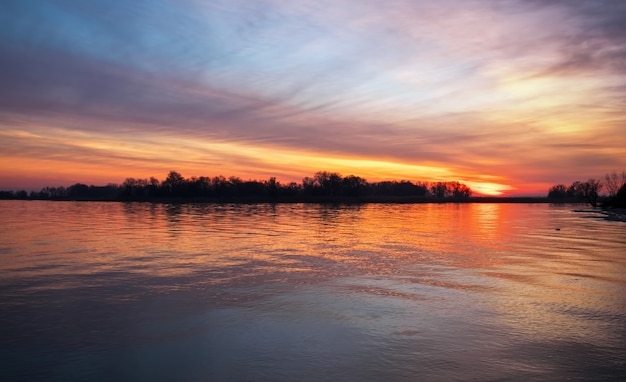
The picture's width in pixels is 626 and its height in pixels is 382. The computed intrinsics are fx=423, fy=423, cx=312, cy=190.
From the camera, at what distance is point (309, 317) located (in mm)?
10484

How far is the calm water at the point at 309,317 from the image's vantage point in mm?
7402

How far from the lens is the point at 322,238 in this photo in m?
28.9

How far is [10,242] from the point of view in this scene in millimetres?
24797

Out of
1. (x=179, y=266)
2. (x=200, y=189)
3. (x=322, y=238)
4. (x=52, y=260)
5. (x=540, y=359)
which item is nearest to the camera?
(x=540, y=359)

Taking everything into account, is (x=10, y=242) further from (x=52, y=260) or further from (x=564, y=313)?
(x=564, y=313)

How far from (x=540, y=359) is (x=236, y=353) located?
565cm

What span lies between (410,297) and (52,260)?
51.3ft

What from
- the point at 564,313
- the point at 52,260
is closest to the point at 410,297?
the point at 564,313

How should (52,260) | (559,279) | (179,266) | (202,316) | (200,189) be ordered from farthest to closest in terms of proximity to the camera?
(200,189) → (52,260) → (179,266) → (559,279) → (202,316)

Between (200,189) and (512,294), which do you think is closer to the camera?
(512,294)

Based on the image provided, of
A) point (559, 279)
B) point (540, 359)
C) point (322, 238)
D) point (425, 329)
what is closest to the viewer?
point (540, 359)

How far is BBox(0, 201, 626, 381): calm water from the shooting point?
740 centimetres

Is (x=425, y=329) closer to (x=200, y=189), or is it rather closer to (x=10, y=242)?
(x=10, y=242)

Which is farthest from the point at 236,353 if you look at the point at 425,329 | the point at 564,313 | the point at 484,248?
the point at 484,248
